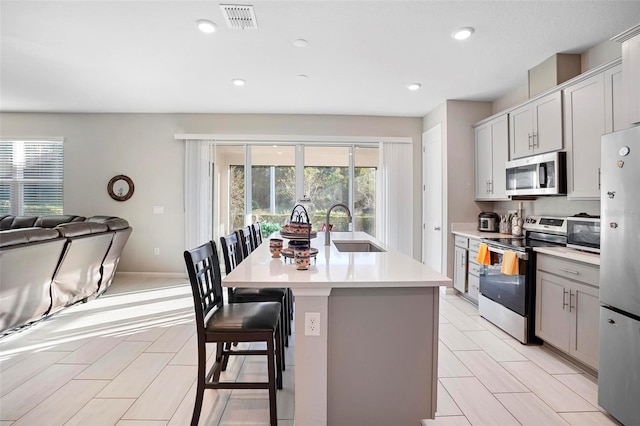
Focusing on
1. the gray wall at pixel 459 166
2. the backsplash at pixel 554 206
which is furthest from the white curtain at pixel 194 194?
the backsplash at pixel 554 206

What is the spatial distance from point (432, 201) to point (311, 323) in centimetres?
386

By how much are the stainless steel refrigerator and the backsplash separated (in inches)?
52.6

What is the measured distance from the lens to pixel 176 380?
7.48ft

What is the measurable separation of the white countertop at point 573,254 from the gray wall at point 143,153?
10.5 ft

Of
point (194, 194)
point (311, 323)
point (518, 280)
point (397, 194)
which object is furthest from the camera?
point (397, 194)

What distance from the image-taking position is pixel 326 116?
17.4 ft

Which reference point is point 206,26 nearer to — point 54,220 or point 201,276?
point 201,276

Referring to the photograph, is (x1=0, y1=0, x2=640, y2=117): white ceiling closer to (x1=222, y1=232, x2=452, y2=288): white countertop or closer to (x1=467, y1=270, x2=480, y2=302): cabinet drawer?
(x1=222, y1=232, x2=452, y2=288): white countertop

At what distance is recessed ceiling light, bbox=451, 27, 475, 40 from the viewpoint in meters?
2.67

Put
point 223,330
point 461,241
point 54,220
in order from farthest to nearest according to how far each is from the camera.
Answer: point 54,220
point 461,241
point 223,330

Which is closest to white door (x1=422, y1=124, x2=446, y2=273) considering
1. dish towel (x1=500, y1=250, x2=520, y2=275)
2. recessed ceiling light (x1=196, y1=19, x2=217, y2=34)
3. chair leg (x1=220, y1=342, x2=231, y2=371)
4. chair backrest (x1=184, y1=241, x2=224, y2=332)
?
dish towel (x1=500, y1=250, x2=520, y2=275)

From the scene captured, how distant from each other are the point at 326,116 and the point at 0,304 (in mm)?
4467

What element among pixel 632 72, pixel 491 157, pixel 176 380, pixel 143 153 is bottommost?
pixel 176 380

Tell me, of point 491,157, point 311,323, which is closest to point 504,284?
point 491,157
